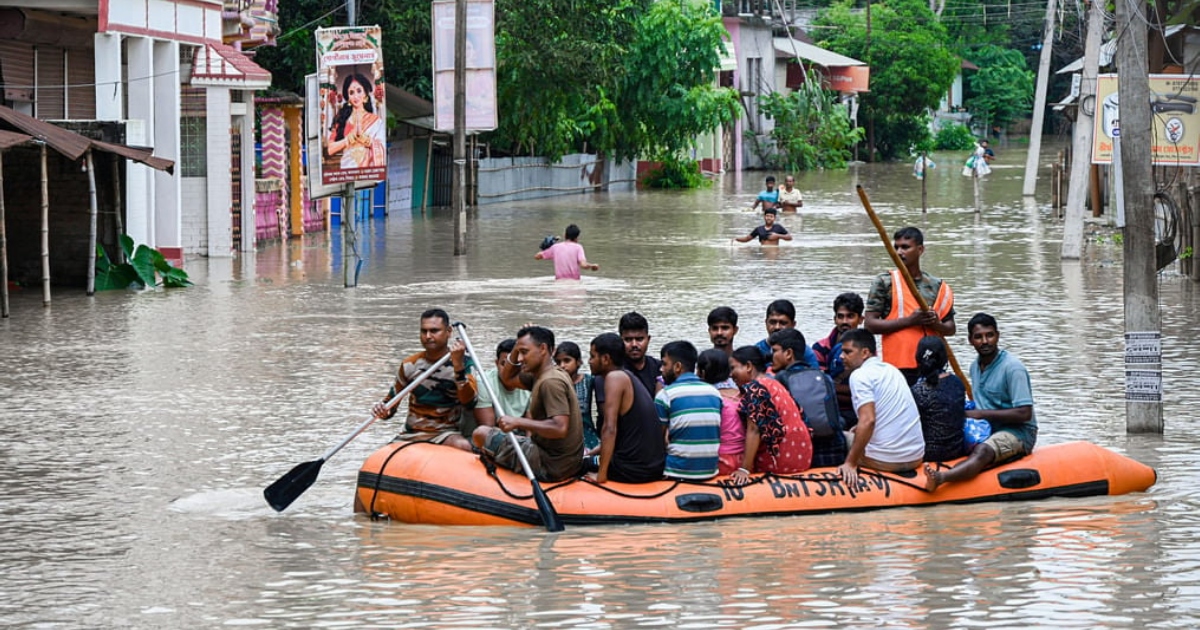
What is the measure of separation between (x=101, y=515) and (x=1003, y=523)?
213 inches

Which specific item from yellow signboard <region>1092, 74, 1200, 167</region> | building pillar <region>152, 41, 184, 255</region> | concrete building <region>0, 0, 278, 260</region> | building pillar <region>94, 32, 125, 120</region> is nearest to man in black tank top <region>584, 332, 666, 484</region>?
yellow signboard <region>1092, 74, 1200, 167</region>

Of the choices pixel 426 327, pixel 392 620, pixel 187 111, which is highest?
pixel 187 111

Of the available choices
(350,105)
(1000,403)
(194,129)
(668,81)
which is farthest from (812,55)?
(1000,403)

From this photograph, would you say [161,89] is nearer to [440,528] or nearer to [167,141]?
[167,141]

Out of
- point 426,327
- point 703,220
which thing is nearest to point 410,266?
point 703,220

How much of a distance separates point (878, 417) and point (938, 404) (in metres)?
0.46

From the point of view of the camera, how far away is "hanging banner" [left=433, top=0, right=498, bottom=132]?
105 ft

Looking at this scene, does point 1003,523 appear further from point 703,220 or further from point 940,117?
point 940,117

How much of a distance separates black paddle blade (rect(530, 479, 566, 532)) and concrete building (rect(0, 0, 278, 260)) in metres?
17.3

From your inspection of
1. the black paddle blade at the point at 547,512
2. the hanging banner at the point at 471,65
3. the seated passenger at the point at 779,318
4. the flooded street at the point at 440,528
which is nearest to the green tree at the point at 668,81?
the hanging banner at the point at 471,65

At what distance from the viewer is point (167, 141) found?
29.4 metres

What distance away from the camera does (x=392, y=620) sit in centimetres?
843

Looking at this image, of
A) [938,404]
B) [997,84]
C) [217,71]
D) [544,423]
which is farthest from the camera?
[997,84]

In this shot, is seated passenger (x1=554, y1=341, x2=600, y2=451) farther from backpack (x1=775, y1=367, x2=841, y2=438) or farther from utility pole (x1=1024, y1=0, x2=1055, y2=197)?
utility pole (x1=1024, y1=0, x2=1055, y2=197)
